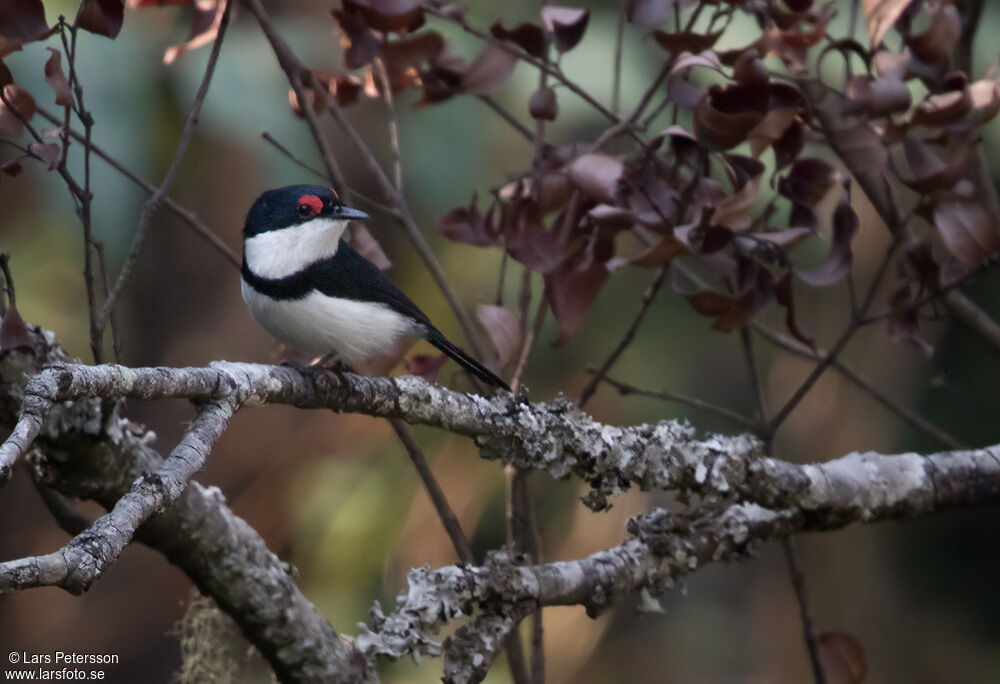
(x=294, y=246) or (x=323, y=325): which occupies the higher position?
(x=294, y=246)

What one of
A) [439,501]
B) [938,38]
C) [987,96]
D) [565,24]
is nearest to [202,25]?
[565,24]

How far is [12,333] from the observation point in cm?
216

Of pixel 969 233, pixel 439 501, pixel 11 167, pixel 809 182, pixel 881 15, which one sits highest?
pixel 11 167

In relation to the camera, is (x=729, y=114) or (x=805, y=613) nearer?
(x=729, y=114)

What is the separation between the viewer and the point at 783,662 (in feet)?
19.6

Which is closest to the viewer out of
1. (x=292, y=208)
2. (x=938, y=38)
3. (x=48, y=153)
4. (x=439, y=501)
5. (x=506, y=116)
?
(x=48, y=153)

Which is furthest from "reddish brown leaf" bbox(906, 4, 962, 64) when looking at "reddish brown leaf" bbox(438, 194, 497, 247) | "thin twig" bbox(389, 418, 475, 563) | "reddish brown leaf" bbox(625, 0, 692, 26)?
"thin twig" bbox(389, 418, 475, 563)

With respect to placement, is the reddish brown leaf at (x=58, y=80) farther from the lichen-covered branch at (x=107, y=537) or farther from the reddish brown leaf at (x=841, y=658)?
the reddish brown leaf at (x=841, y=658)

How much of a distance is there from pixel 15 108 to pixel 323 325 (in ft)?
3.33

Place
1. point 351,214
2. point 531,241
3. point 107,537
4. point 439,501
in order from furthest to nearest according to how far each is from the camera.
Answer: point 351,214 < point 439,501 < point 531,241 < point 107,537

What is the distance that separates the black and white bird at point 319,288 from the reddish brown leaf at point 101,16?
915 mm

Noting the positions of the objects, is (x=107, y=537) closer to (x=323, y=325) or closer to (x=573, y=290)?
(x=573, y=290)

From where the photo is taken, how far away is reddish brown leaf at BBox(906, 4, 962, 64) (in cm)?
240

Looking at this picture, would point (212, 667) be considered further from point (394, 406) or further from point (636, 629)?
point (636, 629)
